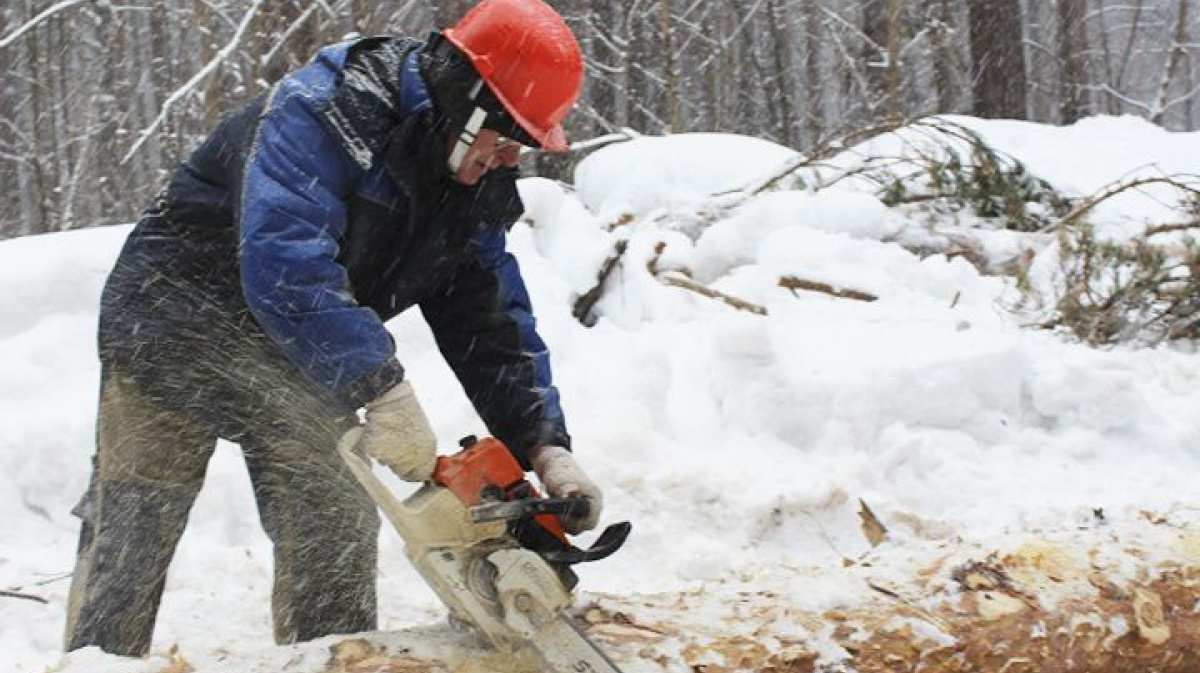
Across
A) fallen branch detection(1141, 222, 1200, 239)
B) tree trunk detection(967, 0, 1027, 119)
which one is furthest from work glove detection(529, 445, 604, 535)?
tree trunk detection(967, 0, 1027, 119)

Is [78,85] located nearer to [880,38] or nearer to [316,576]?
[880,38]

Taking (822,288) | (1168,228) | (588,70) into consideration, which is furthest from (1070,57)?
(822,288)

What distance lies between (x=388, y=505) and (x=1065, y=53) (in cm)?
1777

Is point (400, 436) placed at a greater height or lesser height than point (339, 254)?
lesser

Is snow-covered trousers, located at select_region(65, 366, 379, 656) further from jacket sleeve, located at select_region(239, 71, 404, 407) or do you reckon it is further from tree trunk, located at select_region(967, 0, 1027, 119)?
tree trunk, located at select_region(967, 0, 1027, 119)

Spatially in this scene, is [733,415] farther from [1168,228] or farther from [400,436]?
[400,436]

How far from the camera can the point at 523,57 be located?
2.50 m

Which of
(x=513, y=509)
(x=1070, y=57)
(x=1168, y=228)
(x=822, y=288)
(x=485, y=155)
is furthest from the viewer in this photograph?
(x=1070, y=57)

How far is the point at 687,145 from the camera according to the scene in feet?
23.8

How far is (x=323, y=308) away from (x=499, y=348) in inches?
26.3

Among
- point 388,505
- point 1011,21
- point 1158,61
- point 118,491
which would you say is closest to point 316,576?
point 118,491

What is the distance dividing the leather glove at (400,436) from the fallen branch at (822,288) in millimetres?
3592

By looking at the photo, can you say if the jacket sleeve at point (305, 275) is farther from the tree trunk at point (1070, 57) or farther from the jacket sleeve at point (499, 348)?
the tree trunk at point (1070, 57)

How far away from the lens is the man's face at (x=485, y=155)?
257 centimetres
